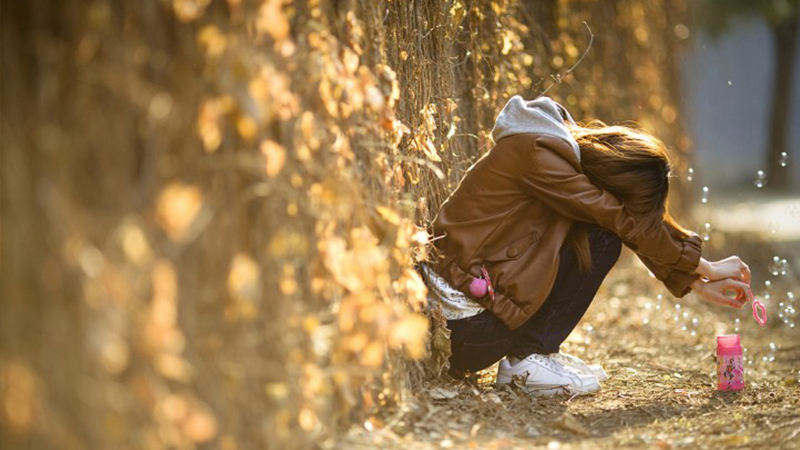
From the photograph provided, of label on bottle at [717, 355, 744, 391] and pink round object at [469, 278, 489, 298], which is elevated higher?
pink round object at [469, 278, 489, 298]

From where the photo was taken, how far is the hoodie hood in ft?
10.2

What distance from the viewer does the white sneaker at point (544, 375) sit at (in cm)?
329

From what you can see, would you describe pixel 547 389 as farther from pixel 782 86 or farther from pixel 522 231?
pixel 782 86

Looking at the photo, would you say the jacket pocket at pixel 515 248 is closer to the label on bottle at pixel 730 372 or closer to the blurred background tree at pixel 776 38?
the label on bottle at pixel 730 372

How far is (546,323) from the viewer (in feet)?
10.8

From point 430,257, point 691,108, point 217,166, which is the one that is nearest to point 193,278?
point 217,166

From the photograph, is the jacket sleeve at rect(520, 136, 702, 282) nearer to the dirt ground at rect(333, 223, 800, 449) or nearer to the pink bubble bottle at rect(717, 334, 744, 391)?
the pink bubble bottle at rect(717, 334, 744, 391)

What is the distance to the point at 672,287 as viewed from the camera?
3.27 m

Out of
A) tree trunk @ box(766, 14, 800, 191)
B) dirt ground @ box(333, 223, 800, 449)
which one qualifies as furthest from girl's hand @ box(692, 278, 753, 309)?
tree trunk @ box(766, 14, 800, 191)

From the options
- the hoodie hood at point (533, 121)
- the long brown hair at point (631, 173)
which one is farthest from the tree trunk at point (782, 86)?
the hoodie hood at point (533, 121)

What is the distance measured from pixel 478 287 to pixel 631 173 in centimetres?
59

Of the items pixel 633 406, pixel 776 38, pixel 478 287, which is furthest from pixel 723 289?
pixel 776 38

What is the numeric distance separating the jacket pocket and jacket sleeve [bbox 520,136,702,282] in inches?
4.8

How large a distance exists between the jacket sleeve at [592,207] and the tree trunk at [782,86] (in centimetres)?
935
